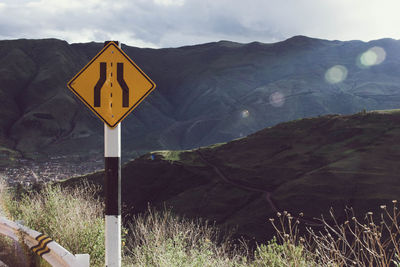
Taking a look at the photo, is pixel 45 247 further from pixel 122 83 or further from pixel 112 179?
pixel 122 83

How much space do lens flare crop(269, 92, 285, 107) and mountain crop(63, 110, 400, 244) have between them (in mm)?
102371

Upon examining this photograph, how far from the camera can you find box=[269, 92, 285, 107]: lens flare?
172 meters

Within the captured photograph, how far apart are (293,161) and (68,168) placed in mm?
83791

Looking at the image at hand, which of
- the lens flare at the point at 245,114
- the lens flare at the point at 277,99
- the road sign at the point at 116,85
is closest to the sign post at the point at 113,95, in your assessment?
the road sign at the point at 116,85

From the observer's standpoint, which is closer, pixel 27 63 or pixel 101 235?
pixel 101 235

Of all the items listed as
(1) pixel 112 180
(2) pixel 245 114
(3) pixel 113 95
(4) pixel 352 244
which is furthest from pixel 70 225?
(2) pixel 245 114

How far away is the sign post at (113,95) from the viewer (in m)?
3.92

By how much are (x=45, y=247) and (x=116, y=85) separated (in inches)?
96.4

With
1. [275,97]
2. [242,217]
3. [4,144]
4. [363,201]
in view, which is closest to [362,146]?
[363,201]

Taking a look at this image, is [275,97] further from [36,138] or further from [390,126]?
[390,126]

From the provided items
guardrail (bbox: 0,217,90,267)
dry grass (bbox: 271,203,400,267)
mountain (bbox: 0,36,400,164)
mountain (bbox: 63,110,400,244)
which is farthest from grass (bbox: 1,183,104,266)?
mountain (bbox: 0,36,400,164)

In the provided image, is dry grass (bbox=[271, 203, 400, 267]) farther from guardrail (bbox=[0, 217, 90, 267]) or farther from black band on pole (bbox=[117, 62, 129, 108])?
guardrail (bbox=[0, 217, 90, 267])

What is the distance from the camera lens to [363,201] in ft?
132

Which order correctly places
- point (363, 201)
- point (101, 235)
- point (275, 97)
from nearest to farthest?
point (101, 235), point (363, 201), point (275, 97)
